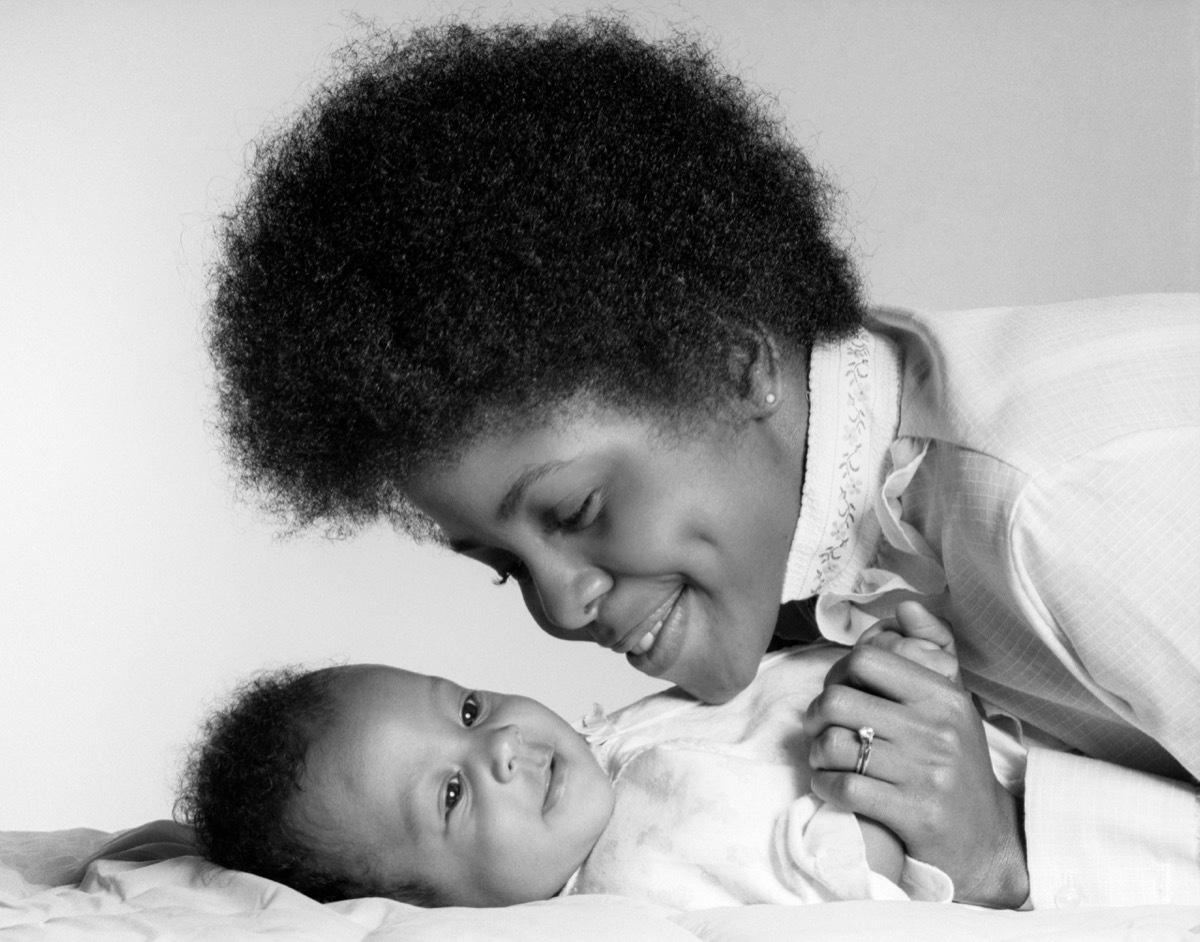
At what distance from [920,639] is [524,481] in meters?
0.46

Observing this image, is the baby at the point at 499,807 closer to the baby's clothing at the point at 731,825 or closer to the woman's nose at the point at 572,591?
the baby's clothing at the point at 731,825

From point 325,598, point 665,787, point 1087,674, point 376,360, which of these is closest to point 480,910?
point 665,787

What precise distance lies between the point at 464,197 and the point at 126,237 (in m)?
1.96

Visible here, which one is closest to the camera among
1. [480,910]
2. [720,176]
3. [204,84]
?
[480,910]

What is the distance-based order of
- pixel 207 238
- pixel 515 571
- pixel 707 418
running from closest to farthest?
pixel 707 418
pixel 515 571
pixel 207 238

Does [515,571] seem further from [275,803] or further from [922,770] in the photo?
[922,770]

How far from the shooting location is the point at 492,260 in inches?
64.1

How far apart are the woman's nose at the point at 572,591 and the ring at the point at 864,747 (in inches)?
11.6

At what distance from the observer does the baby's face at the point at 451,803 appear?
163cm

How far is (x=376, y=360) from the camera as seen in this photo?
1.63 metres

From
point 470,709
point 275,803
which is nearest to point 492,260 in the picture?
point 470,709

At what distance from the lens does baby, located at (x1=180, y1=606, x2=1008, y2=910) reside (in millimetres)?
1587

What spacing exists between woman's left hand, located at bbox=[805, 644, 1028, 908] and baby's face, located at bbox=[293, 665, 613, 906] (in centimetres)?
26

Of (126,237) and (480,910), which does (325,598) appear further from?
(480,910)
